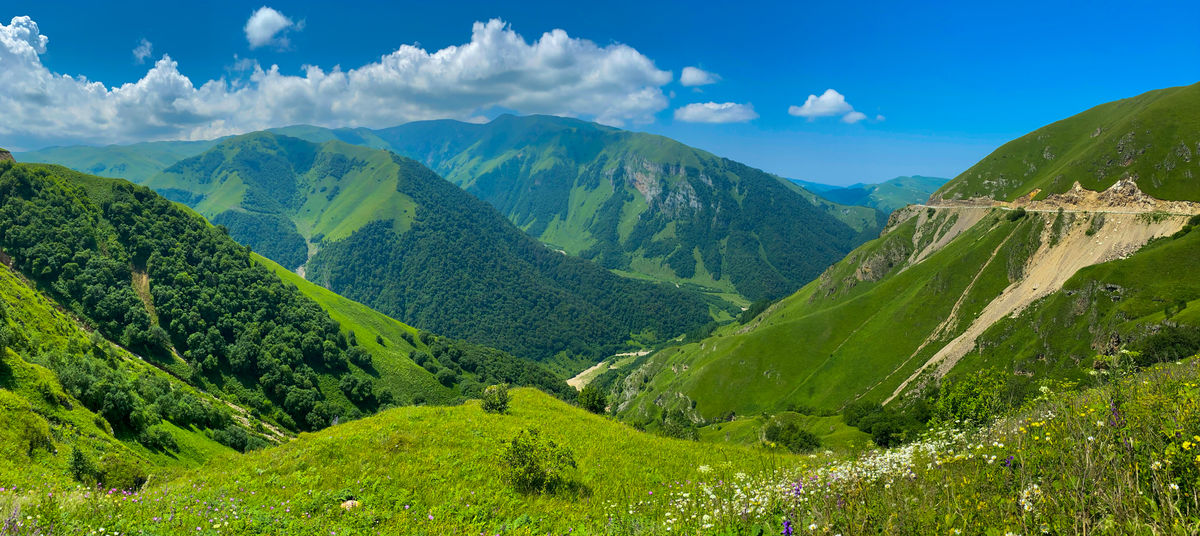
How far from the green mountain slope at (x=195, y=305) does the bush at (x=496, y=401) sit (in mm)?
95514

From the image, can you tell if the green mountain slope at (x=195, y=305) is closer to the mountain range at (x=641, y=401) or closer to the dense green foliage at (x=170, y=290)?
the dense green foliage at (x=170, y=290)

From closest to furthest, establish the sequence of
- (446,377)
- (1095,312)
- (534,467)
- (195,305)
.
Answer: (534,467), (1095,312), (195,305), (446,377)

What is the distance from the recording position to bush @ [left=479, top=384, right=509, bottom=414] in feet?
92.4

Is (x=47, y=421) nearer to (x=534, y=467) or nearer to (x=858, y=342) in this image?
(x=534, y=467)

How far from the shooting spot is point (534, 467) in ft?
55.3

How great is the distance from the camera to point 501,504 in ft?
47.8

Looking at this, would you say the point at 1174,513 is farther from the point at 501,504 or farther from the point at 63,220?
the point at 63,220

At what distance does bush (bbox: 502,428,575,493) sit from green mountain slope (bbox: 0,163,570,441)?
4197 inches

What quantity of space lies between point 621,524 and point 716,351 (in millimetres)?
189350

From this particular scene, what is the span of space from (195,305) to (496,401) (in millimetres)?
130855

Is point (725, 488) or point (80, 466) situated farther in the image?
point (80, 466)

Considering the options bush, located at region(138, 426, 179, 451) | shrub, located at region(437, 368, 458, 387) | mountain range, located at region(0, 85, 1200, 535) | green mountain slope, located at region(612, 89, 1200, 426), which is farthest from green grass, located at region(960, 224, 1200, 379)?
shrub, located at region(437, 368, 458, 387)

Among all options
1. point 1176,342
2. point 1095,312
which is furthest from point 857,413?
point 1176,342

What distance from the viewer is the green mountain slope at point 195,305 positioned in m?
102
